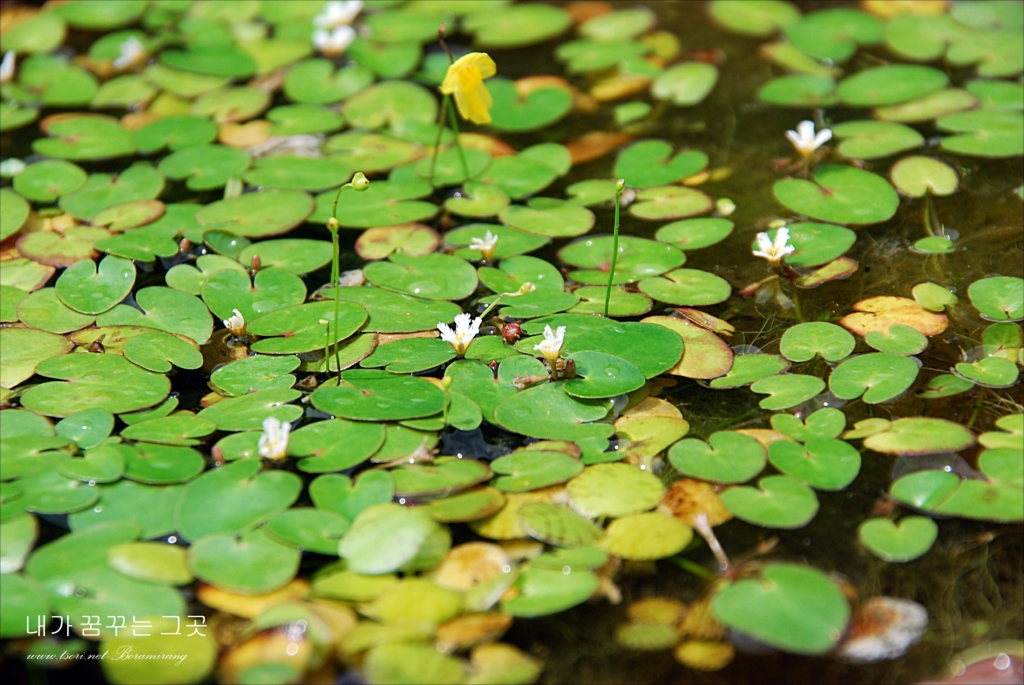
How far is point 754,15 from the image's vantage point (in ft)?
12.6

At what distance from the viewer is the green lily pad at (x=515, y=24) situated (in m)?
3.75

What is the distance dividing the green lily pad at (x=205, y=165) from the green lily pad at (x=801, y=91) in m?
2.00

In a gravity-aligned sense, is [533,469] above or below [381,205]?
below

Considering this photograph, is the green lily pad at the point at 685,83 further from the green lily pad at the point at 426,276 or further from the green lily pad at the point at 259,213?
the green lily pad at the point at 259,213

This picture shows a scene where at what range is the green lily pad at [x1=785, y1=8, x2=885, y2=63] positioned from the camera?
3580mm

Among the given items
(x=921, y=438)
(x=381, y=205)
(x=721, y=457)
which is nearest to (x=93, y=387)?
(x=381, y=205)

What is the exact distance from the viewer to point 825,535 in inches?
72.9

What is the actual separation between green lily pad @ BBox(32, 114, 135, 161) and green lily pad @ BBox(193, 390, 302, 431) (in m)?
1.51

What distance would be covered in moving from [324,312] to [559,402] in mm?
722

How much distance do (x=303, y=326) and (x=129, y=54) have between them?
2025 millimetres

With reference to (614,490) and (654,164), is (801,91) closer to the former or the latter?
(654,164)

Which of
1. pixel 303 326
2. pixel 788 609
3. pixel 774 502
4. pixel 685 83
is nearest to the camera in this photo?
pixel 788 609

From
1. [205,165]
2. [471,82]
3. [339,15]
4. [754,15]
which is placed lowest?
[205,165]

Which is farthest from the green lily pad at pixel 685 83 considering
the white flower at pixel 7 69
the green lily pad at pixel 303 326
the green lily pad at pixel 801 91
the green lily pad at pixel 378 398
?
the white flower at pixel 7 69
